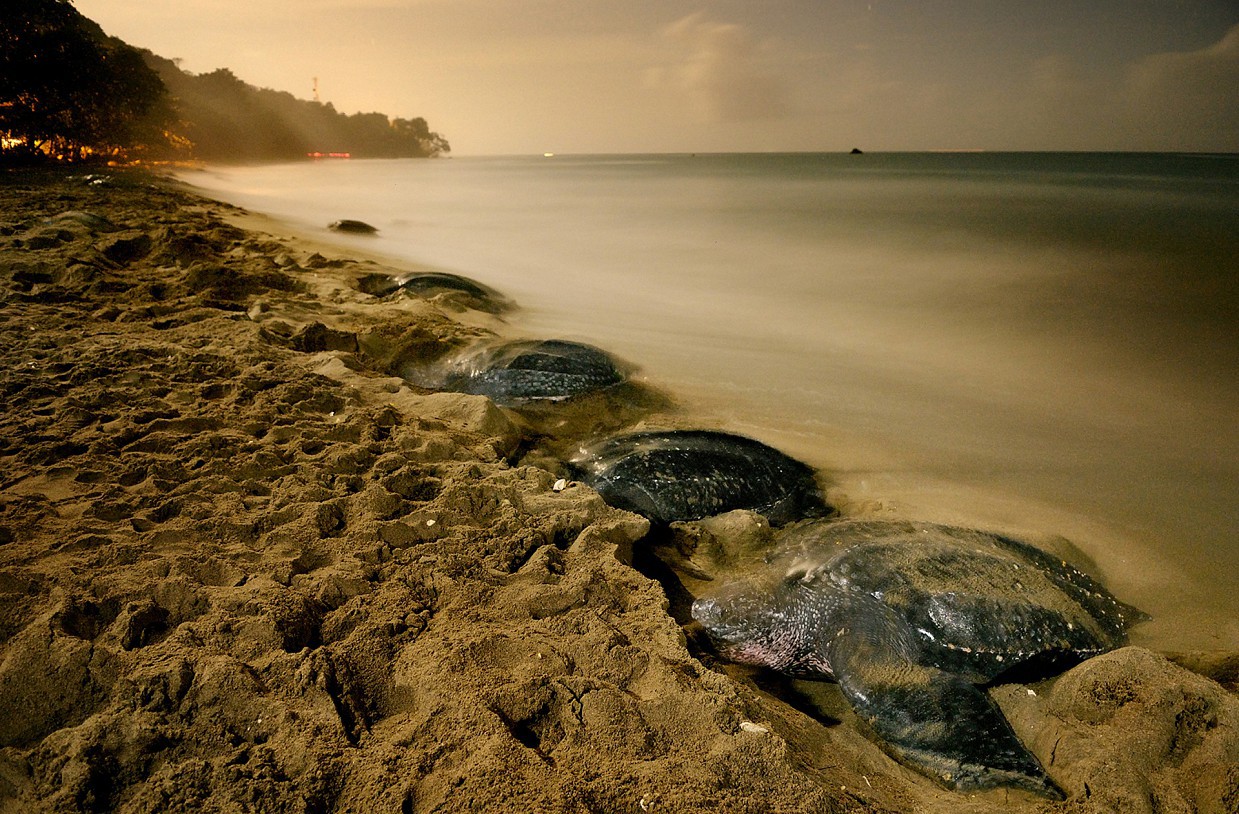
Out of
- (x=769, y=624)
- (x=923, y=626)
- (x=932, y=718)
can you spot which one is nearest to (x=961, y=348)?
(x=923, y=626)

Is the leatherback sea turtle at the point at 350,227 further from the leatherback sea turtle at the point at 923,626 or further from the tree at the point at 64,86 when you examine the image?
the leatherback sea turtle at the point at 923,626

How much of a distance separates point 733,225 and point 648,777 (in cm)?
1653

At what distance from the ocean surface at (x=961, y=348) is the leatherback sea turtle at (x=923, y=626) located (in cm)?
54

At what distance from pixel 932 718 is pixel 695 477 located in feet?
5.14

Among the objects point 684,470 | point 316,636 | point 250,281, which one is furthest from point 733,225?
point 316,636

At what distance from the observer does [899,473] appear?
3854 millimetres

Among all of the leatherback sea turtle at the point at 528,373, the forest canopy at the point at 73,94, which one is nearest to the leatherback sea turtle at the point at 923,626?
the leatherback sea turtle at the point at 528,373

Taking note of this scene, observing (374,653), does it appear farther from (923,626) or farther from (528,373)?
(528,373)

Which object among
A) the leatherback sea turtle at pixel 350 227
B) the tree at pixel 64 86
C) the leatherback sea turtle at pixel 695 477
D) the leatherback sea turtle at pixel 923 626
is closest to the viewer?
the leatherback sea turtle at pixel 923 626

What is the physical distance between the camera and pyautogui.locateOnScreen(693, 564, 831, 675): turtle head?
2268 millimetres

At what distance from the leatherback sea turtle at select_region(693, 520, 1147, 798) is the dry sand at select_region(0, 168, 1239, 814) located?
0.11 m

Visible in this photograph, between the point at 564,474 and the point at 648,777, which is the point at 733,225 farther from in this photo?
the point at 648,777

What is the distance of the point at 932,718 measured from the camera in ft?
6.34

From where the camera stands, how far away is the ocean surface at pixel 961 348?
3.47m
